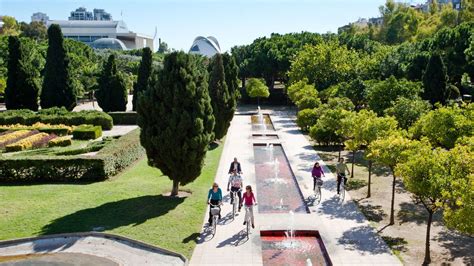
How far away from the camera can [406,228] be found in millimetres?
14039

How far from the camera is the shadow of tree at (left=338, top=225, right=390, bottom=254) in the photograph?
12336 millimetres

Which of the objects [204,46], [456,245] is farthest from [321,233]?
[204,46]

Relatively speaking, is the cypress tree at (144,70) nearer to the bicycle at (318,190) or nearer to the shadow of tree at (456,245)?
the bicycle at (318,190)

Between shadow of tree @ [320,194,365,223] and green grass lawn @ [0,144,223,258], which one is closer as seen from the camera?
green grass lawn @ [0,144,223,258]

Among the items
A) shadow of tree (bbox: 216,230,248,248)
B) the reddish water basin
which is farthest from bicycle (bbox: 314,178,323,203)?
shadow of tree (bbox: 216,230,248,248)

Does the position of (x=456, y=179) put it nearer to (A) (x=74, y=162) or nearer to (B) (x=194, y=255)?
(B) (x=194, y=255)

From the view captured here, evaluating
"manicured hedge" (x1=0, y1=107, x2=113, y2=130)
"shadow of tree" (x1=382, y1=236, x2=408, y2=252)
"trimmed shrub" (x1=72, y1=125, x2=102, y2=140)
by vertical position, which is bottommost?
"shadow of tree" (x1=382, y1=236, x2=408, y2=252)

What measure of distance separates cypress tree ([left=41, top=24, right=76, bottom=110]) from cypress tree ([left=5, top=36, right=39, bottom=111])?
1092mm

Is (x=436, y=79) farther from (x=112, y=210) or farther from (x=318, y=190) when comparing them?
(x=112, y=210)

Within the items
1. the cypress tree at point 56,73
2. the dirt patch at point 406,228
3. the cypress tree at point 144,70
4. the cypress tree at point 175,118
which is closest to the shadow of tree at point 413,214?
the dirt patch at point 406,228

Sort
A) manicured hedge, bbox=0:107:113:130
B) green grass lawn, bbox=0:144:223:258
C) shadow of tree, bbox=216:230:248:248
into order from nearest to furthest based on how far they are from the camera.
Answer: shadow of tree, bbox=216:230:248:248
green grass lawn, bbox=0:144:223:258
manicured hedge, bbox=0:107:113:130

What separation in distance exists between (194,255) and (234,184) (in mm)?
4121

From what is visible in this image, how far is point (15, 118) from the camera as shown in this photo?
1308 inches

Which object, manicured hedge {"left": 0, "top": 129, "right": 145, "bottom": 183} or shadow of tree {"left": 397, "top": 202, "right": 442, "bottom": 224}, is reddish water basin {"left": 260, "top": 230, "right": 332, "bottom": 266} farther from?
manicured hedge {"left": 0, "top": 129, "right": 145, "bottom": 183}
